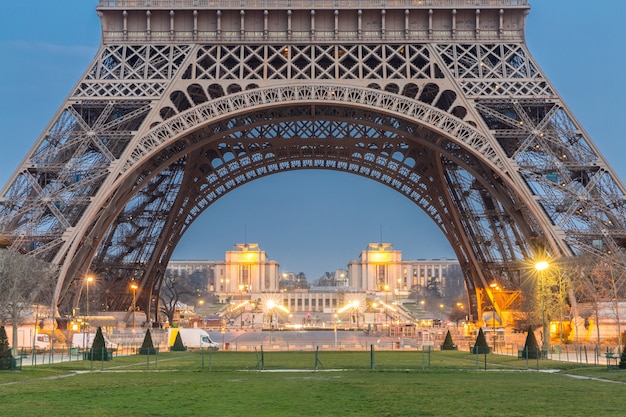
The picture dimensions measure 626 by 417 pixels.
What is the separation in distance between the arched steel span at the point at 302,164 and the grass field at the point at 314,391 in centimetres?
1889

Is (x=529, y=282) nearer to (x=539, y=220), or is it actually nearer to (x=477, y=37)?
(x=539, y=220)

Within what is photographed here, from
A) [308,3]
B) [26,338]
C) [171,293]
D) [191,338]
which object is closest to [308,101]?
[308,3]

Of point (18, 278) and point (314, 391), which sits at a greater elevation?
point (18, 278)

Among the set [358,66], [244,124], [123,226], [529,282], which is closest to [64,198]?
[244,124]

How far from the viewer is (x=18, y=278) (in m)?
49.3

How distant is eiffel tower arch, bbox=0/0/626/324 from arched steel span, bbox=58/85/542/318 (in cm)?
21

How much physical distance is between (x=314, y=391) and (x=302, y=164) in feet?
190

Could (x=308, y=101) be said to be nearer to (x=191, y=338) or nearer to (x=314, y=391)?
(x=191, y=338)

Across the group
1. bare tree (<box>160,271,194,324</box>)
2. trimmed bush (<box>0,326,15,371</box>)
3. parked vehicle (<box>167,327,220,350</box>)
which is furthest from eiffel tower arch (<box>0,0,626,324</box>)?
bare tree (<box>160,271,194,324</box>)

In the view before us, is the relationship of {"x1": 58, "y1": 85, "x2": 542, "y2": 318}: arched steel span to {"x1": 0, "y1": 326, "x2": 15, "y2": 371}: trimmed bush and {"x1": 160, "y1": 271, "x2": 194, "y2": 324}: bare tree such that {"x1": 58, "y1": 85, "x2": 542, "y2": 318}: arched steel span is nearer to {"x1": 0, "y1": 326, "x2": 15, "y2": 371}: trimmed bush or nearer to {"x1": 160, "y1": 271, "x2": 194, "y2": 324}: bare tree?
{"x1": 0, "y1": 326, "x2": 15, "y2": 371}: trimmed bush

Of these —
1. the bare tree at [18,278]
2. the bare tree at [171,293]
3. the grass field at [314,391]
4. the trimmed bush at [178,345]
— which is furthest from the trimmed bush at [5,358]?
the bare tree at [171,293]

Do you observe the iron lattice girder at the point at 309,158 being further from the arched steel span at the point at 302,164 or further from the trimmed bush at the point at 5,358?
the trimmed bush at the point at 5,358

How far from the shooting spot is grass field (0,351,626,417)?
2033 cm

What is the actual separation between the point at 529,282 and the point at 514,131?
20.5 metres
